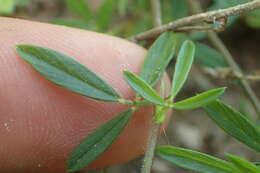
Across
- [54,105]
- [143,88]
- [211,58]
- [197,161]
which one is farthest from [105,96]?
[211,58]

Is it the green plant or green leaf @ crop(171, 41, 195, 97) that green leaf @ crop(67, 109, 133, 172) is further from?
green leaf @ crop(171, 41, 195, 97)

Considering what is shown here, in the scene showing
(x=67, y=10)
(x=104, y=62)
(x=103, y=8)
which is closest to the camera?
(x=104, y=62)

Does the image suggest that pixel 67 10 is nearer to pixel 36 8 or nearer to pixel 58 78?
pixel 36 8

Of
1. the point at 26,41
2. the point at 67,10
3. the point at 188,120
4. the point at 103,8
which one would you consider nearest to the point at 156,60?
the point at 26,41

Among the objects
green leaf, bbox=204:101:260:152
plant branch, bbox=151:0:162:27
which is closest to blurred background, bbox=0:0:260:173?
plant branch, bbox=151:0:162:27

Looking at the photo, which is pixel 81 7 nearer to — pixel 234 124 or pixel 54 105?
pixel 54 105

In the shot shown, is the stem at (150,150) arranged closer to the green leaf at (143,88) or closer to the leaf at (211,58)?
the green leaf at (143,88)
